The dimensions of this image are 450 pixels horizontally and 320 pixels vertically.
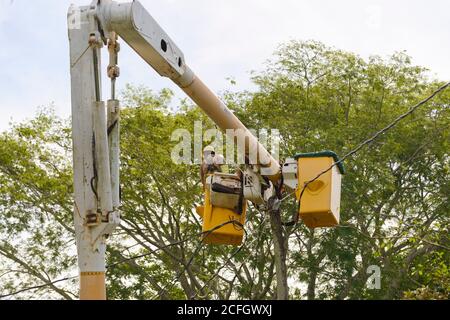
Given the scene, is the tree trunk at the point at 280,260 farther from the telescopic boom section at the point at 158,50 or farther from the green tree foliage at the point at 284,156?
the telescopic boom section at the point at 158,50

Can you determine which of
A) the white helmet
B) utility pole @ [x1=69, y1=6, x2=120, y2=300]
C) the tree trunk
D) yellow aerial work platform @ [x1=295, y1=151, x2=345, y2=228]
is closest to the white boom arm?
utility pole @ [x1=69, y1=6, x2=120, y2=300]

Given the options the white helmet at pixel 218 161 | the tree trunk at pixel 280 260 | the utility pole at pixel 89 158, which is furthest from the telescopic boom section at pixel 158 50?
the tree trunk at pixel 280 260

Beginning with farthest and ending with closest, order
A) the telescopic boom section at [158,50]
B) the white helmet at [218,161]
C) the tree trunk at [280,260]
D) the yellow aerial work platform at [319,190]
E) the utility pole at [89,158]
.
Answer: the tree trunk at [280,260] → the white helmet at [218,161] → the yellow aerial work platform at [319,190] → the telescopic boom section at [158,50] → the utility pole at [89,158]

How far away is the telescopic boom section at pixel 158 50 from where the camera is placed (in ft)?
23.9

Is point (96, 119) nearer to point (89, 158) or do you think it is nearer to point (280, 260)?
point (89, 158)

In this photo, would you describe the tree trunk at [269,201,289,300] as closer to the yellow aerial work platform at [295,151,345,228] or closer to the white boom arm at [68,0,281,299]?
the yellow aerial work platform at [295,151,345,228]

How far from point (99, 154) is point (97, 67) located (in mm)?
670

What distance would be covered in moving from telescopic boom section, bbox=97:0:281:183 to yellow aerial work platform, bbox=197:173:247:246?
586 millimetres

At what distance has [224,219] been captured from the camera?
9.02 meters

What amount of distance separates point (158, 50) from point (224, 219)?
2.07m

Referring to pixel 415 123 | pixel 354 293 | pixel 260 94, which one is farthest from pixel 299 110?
pixel 354 293

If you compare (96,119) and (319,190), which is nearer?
(96,119)

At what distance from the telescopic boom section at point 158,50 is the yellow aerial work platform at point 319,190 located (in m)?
0.67

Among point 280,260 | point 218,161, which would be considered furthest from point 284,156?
point 218,161
